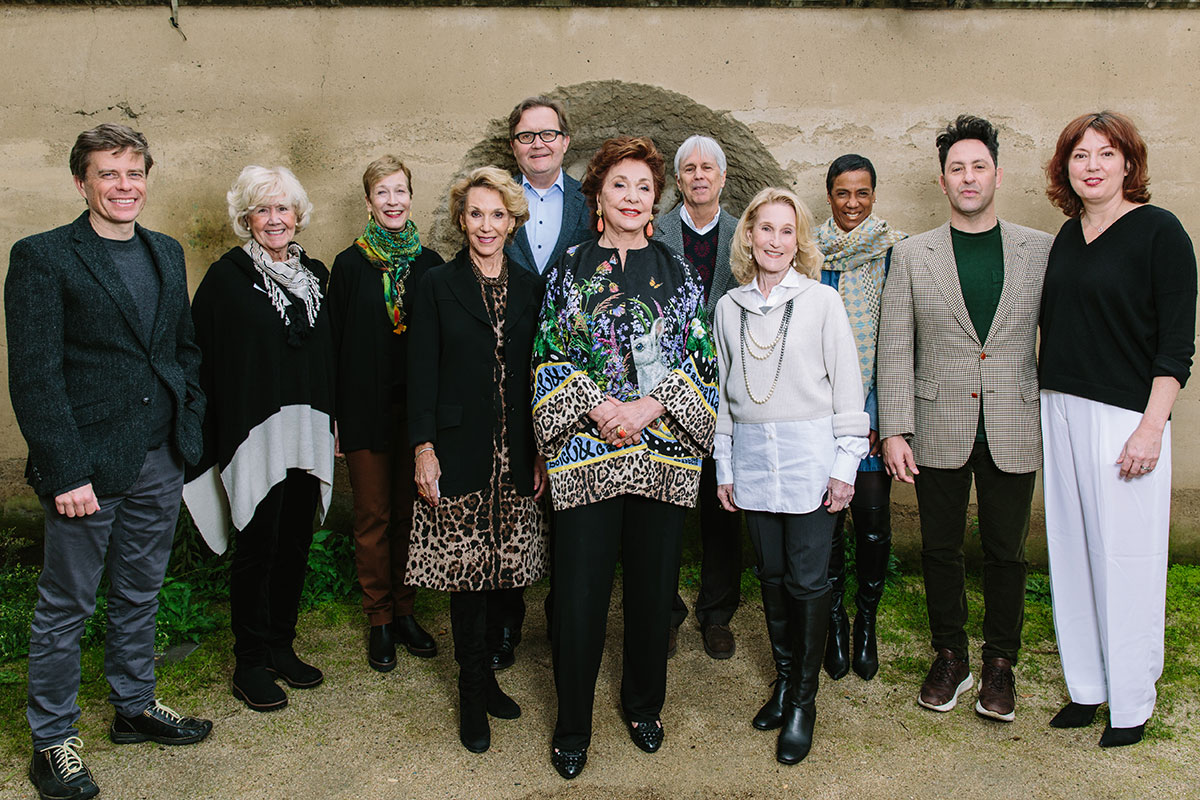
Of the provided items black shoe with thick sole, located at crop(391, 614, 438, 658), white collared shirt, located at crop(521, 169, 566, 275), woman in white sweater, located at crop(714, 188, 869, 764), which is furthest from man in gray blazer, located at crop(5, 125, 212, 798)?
woman in white sweater, located at crop(714, 188, 869, 764)

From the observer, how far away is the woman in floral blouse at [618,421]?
293cm

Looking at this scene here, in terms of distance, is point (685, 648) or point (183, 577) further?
point (183, 577)

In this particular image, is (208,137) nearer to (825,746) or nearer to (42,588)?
(42,588)

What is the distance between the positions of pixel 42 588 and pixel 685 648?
2547mm

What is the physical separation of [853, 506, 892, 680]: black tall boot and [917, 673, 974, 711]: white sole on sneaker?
261 millimetres

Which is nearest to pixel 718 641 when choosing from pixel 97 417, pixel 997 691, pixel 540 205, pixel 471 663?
pixel 997 691

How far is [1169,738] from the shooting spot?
10.5 ft

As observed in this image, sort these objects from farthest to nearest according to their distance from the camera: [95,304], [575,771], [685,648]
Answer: [685,648]
[575,771]
[95,304]

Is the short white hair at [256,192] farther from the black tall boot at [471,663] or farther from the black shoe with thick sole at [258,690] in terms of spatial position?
the black shoe with thick sole at [258,690]

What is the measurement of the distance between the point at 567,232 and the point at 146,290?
1.71 meters

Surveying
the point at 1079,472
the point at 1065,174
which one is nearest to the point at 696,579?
the point at 1079,472

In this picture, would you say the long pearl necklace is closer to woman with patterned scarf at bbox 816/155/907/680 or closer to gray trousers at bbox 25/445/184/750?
woman with patterned scarf at bbox 816/155/907/680

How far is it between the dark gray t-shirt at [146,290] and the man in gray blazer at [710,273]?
1.90 metres

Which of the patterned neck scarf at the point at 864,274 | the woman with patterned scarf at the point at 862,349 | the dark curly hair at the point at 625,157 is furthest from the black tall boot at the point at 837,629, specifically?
the dark curly hair at the point at 625,157
